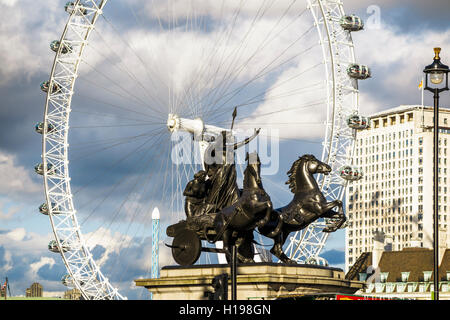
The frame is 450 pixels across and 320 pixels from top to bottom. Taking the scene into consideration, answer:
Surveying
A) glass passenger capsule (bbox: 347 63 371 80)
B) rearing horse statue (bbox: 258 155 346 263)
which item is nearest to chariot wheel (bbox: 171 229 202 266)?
rearing horse statue (bbox: 258 155 346 263)

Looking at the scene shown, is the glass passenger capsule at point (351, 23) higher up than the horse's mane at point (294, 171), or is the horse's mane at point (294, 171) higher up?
the glass passenger capsule at point (351, 23)

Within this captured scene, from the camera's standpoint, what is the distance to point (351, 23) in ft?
210

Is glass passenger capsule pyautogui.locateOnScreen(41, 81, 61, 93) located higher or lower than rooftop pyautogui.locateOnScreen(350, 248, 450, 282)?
higher

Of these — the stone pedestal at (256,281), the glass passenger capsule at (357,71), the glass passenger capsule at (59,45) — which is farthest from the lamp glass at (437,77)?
the glass passenger capsule at (59,45)

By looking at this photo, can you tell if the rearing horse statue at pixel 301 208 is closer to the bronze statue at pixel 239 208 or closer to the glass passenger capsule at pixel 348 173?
the bronze statue at pixel 239 208

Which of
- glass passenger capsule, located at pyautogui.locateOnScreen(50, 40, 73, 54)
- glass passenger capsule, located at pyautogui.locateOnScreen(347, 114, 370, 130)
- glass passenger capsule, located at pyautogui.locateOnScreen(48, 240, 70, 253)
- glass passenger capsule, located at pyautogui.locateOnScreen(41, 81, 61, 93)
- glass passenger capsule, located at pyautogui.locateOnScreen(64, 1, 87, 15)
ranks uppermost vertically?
glass passenger capsule, located at pyautogui.locateOnScreen(64, 1, 87, 15)

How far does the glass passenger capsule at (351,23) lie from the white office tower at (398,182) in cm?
10803

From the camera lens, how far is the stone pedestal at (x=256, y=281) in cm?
3578

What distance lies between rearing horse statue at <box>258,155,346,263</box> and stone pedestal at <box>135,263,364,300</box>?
4.00ft

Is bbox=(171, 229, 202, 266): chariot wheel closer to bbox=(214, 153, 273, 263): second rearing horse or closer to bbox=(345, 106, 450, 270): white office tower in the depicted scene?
bbox=(214, 153, 273, 263): second rearing horse

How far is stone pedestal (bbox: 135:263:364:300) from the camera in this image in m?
35.8

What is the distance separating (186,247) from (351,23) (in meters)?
28.7
